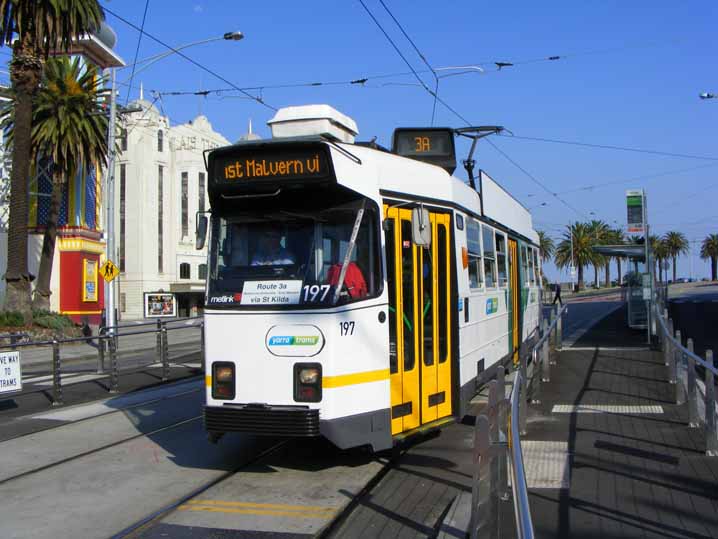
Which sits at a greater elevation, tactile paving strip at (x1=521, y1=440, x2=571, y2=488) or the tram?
the tram

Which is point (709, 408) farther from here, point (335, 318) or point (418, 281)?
point (335, 318)

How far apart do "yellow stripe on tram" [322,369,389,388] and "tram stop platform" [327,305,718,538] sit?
1019 millimetres

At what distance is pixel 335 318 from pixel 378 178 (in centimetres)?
162

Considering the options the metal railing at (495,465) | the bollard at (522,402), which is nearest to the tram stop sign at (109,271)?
the bollard at (522,402)

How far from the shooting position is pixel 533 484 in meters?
7.04

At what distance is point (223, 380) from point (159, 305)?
44.2 metres

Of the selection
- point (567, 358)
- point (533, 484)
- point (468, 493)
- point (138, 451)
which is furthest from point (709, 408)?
point (567, 358)

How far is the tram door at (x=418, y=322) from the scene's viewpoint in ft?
26.0

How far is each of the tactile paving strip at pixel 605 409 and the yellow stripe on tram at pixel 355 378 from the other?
4.13m

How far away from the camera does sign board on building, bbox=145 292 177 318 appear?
49625 millimetres

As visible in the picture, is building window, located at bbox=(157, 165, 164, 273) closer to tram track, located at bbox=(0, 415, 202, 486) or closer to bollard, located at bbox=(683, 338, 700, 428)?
tram track, located at bbox=(0, 415, 202, 486)

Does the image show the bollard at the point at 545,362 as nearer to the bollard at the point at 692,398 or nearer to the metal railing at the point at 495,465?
the bollard at the point at 692,398

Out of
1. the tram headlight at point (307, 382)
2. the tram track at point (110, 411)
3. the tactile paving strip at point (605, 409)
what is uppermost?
the tram headlight at point (307, 382)

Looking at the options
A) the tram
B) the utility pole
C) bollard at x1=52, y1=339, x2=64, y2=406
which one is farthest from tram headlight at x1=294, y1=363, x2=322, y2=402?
the utility pole
